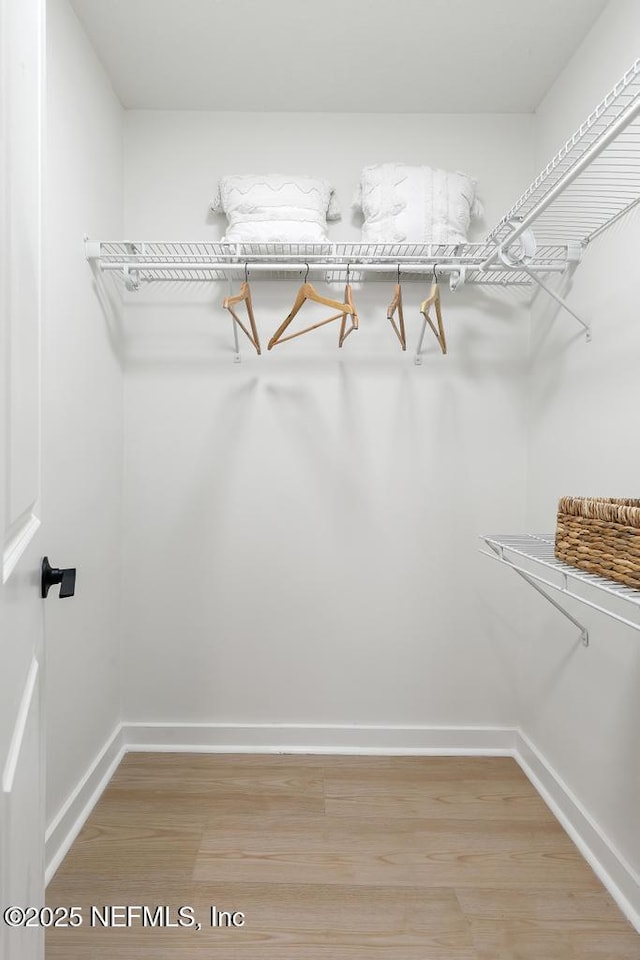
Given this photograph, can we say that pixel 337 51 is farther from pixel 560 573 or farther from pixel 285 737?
pixel 285 737

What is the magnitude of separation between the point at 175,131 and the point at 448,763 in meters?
2.67

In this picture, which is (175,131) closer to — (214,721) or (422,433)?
(422,433)

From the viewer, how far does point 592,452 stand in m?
1.88

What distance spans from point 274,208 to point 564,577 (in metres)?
1.59

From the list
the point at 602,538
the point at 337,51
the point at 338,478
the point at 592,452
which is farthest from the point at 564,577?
the point at 337,51

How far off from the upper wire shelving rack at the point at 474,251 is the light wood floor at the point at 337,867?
64.0 inches

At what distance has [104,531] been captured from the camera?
7.11ft

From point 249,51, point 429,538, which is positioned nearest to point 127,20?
point 249,51

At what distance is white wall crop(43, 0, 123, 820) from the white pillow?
973 millimetres

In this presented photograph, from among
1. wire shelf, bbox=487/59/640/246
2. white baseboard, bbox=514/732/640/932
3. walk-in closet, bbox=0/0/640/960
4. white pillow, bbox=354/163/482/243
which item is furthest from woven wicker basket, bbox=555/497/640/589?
white pillow, bbox=354/163/482/243

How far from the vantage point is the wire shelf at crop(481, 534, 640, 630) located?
1093mm

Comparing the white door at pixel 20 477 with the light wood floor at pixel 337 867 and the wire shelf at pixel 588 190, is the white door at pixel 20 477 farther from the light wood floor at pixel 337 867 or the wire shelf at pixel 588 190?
the wire shelf at pixel 588 190

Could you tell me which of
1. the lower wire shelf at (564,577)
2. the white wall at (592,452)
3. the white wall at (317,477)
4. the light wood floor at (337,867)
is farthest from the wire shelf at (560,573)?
the light wood floor at (337,867)

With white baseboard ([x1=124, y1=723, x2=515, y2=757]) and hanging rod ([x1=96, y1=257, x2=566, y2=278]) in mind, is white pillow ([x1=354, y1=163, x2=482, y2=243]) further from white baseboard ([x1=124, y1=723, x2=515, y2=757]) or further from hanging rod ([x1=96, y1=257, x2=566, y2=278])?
white baseboard ([x1=124, y1=723, x2=515, y2=757])
